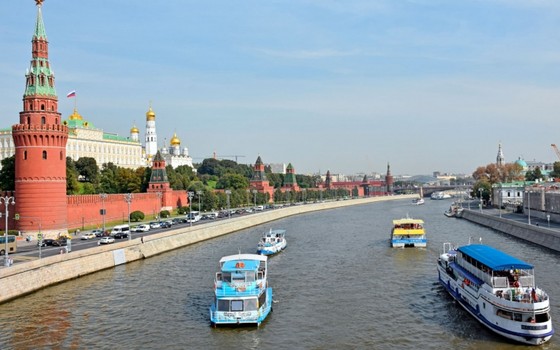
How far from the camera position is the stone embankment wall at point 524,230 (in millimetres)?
61438

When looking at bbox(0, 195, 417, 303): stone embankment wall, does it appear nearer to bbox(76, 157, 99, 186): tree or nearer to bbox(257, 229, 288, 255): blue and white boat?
bbox(257, 229, 288, 255): blue and white boat

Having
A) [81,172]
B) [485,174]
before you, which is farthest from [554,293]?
[485,174]

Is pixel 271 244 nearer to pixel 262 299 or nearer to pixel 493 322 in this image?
pixel 262 299

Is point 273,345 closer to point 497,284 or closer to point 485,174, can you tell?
point 497,284

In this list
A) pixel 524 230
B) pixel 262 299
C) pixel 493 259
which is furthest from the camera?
pixel 524 230

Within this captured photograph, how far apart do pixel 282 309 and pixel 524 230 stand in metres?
47.8

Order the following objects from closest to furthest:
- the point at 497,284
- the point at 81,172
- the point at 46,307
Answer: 1. the point at 497,284
2. the point at 46,307
3. the point at 81,172

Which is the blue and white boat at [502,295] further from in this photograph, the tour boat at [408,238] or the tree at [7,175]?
the tree at [7,175]

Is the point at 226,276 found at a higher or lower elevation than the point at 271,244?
higher

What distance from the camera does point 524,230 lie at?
72.6m

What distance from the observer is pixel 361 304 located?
37.4 meters

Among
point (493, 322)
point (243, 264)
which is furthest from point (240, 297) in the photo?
point (493, 322)

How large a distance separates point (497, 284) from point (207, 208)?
3577 inches

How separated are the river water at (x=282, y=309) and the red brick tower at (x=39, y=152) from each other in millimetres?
15926
